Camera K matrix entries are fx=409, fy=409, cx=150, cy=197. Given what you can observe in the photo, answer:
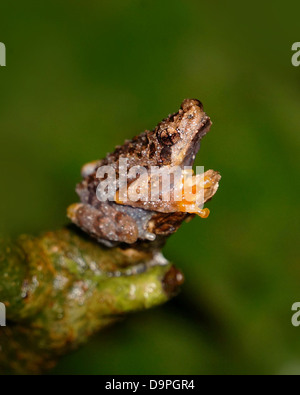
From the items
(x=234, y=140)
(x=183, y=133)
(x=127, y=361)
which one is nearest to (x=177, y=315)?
(x=127, y=361)

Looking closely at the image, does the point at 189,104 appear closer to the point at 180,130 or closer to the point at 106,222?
the point at 180,130

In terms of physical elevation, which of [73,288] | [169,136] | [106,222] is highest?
[169,136]

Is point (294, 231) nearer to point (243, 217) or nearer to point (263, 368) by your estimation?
point (243, 217)

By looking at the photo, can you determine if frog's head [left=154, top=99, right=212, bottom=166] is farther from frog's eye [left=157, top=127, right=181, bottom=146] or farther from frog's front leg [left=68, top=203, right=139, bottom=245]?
frog's front leg [left=68, top=203, right=139, bottom=245]

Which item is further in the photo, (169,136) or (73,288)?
(73,288)

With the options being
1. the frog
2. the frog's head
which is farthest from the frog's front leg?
the frog's head

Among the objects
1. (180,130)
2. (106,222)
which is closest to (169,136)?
(180,130)

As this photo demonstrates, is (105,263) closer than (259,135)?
Yes
